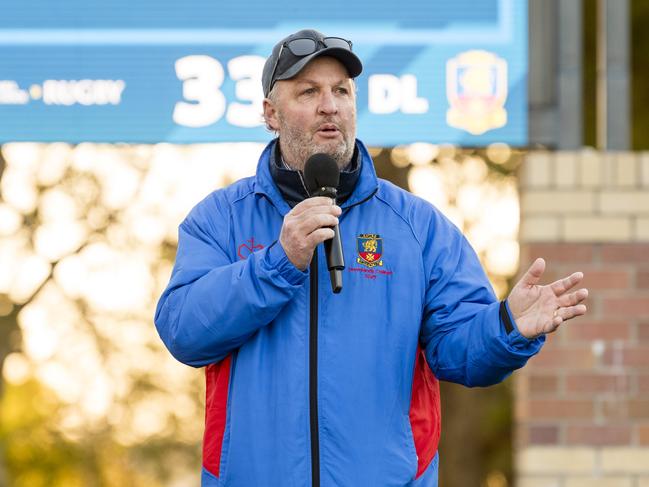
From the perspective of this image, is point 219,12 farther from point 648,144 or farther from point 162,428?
point 162,428

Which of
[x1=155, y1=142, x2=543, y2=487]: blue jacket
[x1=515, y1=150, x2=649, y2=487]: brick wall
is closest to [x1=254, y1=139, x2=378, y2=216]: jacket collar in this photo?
[x1=155, y1=142, x2=543, y2=487]: blue jacket

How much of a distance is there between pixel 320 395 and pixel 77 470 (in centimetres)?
2434

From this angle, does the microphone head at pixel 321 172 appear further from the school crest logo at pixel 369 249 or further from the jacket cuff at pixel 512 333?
the jacket cuff at pixel 512 333

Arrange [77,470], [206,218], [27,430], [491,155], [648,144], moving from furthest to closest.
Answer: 1. [77,470]
2. [27,430]
3. [491,155]
4. [648,144]
5. [206,218]

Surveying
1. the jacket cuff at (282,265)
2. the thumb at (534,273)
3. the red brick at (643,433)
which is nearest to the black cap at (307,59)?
the jacket cuff at (282,265)

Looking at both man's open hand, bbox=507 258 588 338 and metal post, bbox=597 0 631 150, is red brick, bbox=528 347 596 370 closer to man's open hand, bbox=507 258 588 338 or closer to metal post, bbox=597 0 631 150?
metal post, bbox=597 0 631 150

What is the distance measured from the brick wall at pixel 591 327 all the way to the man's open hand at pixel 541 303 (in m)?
2.43

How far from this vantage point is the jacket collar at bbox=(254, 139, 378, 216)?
377 cm

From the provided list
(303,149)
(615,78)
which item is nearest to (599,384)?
(615,78)

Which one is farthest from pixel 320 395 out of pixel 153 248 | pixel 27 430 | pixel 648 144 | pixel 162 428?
pixel 27 430

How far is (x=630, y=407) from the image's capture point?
19.5ft

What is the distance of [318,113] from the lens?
12.5 ft

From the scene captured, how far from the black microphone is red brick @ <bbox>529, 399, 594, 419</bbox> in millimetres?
2634

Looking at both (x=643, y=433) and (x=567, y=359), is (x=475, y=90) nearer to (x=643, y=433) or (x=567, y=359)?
(x=567, y=359)
